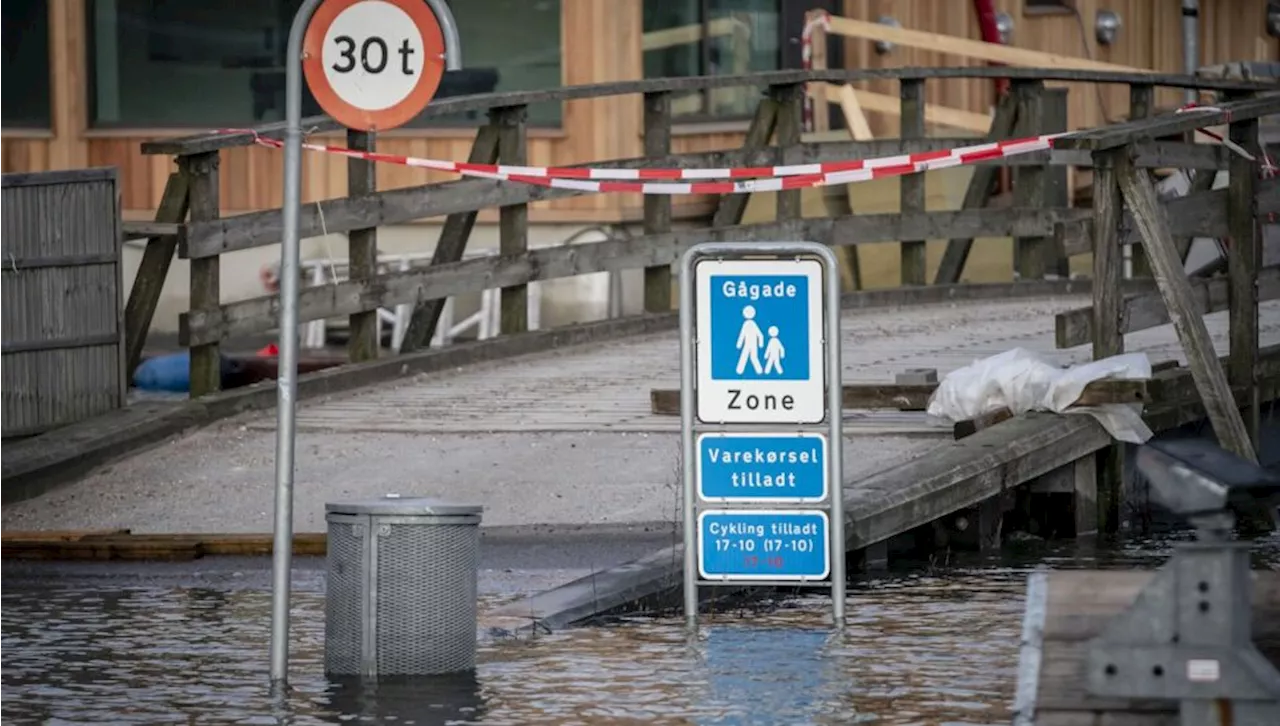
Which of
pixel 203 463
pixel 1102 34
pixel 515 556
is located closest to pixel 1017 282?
pixel 1102 34

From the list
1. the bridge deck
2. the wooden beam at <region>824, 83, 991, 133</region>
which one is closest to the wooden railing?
the bridge deck

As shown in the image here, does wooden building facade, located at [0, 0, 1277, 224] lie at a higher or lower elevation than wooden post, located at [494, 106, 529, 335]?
higher

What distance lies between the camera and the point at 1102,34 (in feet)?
83.8

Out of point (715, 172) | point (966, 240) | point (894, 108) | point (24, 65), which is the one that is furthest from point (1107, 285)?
point (24, 65)

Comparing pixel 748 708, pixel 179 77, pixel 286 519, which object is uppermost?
pixel 179 77

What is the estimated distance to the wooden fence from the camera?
1383 cm

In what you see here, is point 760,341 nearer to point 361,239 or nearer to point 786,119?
point 361,239

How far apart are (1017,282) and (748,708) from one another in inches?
482

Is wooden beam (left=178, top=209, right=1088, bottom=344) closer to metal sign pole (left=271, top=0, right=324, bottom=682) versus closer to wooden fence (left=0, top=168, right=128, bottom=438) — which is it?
wooden fence (left=0, top=168, right=128, bottom=438)

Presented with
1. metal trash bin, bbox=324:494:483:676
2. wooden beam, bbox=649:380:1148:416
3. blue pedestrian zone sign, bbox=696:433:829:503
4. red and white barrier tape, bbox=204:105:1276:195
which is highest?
red and white barrier tape, bbox=204:105:1276:195

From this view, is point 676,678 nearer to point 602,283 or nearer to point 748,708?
point 748,708

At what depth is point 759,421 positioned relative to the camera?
9758 millimetres

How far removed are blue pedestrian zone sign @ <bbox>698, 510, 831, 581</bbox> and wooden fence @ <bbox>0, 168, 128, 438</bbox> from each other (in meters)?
5.17

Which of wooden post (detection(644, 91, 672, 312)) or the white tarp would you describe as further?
wooden post (detection(644, 91, 672, 312))
